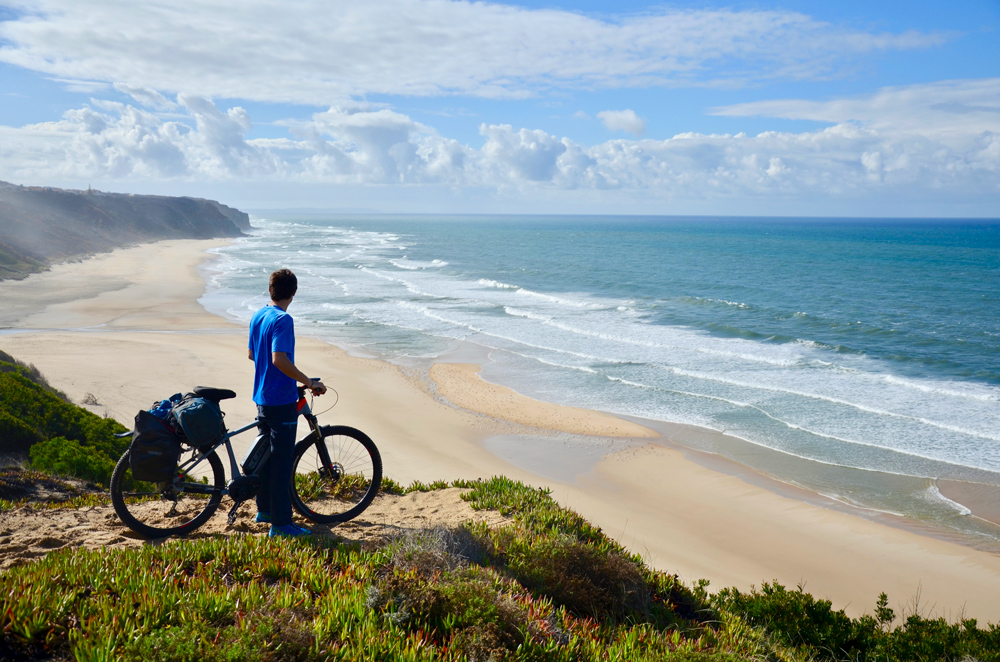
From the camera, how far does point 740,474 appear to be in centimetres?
1241

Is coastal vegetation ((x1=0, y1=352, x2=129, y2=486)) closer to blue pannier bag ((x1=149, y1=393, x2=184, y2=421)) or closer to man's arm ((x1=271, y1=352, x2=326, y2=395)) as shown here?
blue pannier bag ((x1=149, y1=393, x2=184, y2=421))

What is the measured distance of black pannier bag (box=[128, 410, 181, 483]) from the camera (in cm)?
443

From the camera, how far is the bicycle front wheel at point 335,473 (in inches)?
202

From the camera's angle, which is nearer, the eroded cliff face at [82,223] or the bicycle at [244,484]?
the bicycle at [244,484]

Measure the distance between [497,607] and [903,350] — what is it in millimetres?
25113

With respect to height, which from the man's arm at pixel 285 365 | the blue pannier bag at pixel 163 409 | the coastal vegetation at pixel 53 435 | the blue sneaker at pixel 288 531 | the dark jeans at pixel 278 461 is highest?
the man's arm at pixel 285 365

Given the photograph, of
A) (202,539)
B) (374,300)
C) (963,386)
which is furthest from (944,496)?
(374,300)

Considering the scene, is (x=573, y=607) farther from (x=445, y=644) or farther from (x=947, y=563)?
(x=947, y=563)

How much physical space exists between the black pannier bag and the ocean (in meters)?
11.3

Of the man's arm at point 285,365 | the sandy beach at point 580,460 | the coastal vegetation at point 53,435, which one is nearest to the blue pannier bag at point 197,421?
the man's arm at point 285,365

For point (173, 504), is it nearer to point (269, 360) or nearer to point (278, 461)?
point (278, 461)

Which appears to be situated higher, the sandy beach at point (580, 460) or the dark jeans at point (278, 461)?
the dark jeans at point (278, 461)

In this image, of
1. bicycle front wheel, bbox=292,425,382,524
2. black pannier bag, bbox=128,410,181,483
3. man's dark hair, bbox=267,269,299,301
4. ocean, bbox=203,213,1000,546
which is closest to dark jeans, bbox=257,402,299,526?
bicycle front wheel, bbox=292,425,382,524

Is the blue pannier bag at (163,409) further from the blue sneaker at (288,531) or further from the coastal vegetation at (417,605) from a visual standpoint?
the blue sneaker at (288,531)
